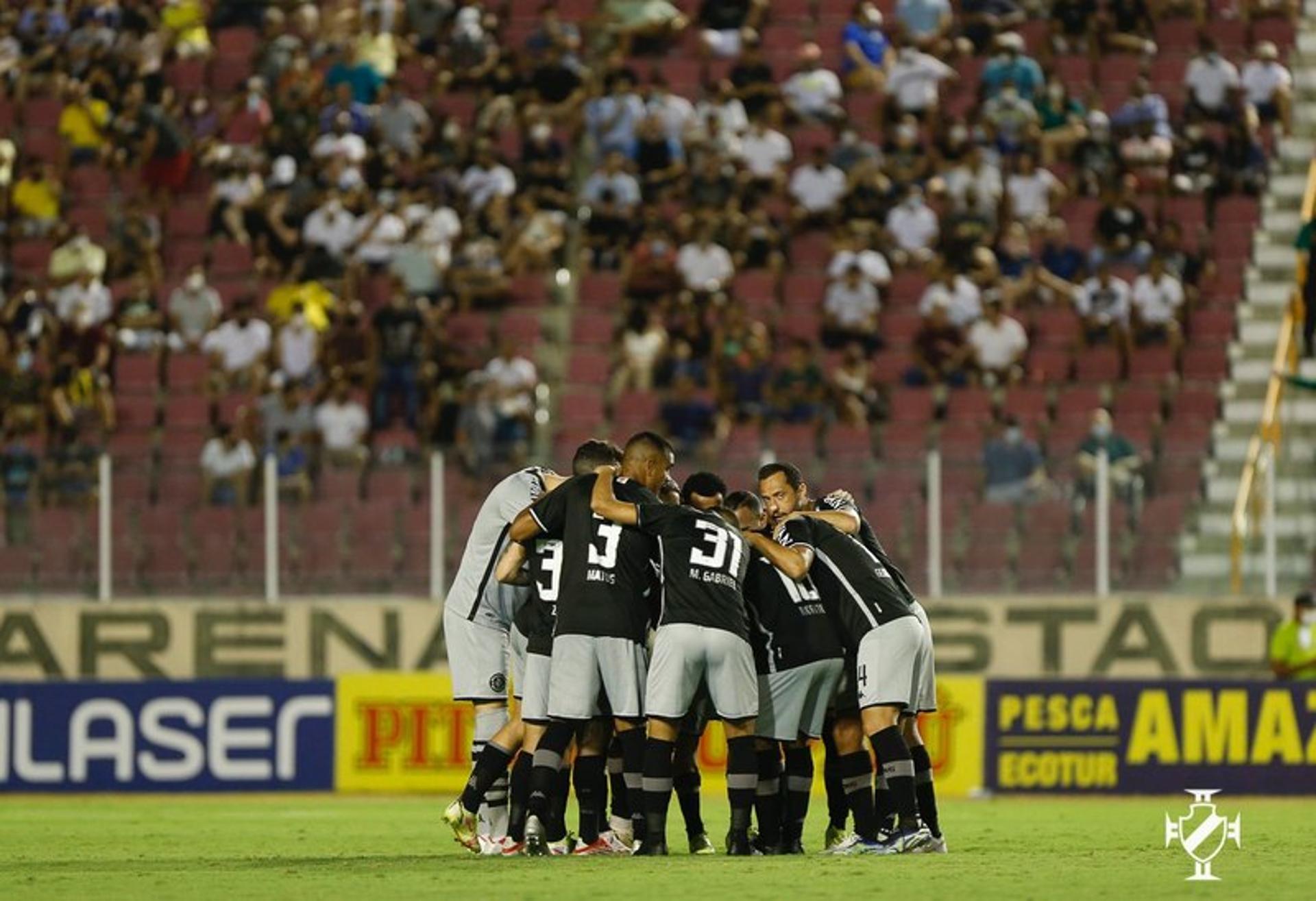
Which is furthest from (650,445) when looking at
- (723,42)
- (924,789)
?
(723,42)

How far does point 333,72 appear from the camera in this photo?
89.1 feet

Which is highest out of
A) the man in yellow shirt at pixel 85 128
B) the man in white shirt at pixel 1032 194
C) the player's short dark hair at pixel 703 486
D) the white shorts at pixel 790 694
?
the man in yellow shirt at pixel 85 128

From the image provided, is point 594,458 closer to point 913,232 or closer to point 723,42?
point 913,232

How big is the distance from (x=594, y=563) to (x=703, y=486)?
0.69 metres

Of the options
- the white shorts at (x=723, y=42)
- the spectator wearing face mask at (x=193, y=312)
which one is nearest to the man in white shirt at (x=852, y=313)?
the white shorts at (x=723, y=42)

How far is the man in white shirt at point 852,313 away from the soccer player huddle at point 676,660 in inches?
375

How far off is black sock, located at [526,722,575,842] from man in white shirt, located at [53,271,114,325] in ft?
40.7

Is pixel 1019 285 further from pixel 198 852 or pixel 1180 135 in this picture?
pixel 198 852

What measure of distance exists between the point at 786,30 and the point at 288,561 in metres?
7.64

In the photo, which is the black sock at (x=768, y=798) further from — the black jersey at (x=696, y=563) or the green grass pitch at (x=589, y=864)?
the black jersey at (x=696, y=563)

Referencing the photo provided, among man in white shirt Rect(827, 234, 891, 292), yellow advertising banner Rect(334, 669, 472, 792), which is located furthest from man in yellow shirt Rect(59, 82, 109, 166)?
yellow advertising banner Rect(334, 669, 472, 792)

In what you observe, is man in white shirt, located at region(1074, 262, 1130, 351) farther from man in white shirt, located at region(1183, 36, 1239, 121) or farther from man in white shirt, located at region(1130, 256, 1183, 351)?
man in white shirt, located at region(1183, 36, 1239, 121)

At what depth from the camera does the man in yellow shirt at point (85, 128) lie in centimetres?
2725

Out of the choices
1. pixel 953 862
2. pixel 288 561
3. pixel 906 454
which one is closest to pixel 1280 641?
pixel 906 454
